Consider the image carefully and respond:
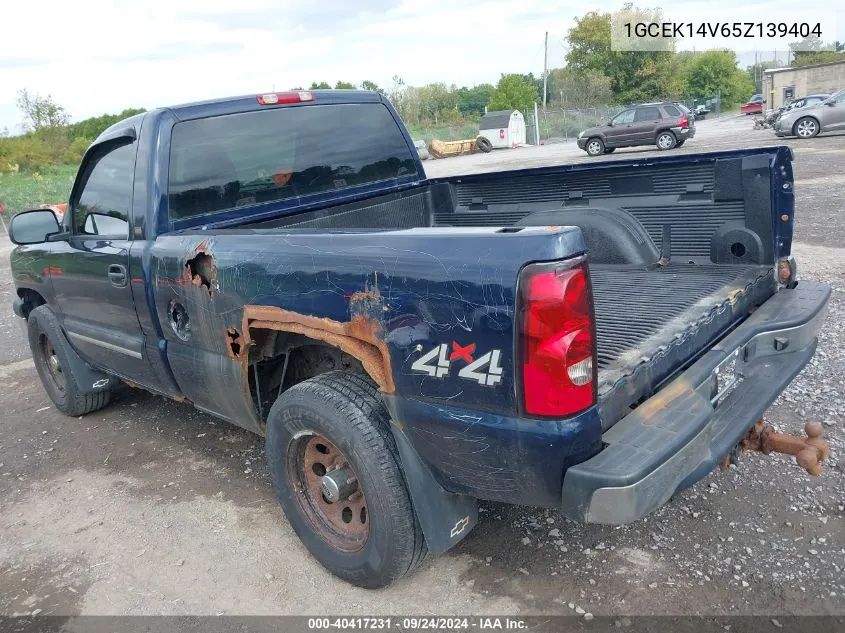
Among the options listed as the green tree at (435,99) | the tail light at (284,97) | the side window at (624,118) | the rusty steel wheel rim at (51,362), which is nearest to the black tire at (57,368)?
the rusty steel wheel rim at (51,362)

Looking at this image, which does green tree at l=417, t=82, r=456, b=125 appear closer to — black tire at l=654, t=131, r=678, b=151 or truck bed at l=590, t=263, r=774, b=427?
black tire at l=654, t=131, r=678, b=151

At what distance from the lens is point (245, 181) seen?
3611 mm

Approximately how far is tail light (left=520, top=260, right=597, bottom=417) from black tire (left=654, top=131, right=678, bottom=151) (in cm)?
2378

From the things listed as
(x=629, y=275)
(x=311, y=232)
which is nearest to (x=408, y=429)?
(x=311, y=232)

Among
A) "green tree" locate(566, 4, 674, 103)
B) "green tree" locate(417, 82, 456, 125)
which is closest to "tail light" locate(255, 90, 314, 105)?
"green tree" locate(566, 4, 674, 103)

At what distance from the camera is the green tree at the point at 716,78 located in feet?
212

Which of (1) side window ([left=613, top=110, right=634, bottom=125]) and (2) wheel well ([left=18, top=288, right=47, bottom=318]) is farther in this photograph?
(1) side window ([left=613, top=110, right=634, bottom=125])

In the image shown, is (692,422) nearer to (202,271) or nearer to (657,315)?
(657,315)

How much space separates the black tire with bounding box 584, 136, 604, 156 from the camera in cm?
2509

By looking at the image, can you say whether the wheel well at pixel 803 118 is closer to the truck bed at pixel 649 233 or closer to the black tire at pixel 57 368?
the truck bed at pixel 649 233

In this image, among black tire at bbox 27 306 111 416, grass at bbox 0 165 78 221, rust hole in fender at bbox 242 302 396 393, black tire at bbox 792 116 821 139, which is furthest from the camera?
black tire at bbox 792 116 821 139

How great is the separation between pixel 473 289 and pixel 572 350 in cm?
34

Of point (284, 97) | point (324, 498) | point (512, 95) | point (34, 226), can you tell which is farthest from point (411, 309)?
point (512, 95)

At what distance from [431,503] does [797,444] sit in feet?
4.75
